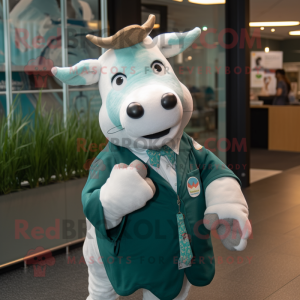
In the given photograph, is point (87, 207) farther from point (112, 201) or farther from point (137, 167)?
point (137, 167)

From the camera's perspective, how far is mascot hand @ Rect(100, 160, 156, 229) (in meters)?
1.39

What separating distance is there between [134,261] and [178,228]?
0.63 ft

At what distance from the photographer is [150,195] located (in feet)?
4.66

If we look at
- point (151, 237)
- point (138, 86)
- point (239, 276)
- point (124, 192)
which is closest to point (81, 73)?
point (138, 86)

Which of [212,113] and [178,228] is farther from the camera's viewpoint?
[212,113]

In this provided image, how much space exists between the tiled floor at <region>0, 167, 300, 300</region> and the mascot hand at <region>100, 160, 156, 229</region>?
113 centimetres

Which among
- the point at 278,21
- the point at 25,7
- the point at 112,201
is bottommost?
the point at 112,201

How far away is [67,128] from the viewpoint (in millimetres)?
3127

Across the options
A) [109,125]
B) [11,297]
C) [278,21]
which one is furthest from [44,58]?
[278,21]

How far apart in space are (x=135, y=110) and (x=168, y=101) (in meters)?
0.11

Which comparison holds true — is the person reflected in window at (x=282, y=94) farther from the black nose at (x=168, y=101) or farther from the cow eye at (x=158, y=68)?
the black nose at (x=168, y=101)

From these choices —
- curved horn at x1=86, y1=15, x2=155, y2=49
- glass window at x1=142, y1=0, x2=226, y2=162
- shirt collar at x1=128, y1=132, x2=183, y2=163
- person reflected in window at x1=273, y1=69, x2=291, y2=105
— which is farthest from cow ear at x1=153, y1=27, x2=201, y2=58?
person reflected in window at x1=273, y1=69, x2=291, y2=105

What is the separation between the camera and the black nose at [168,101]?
1.35 m

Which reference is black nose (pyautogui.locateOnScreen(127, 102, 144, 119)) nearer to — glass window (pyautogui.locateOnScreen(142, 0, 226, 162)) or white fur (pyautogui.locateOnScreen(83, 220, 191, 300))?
white fur (pyautogui.locateOnScreen(83, 220, 191, 300))
